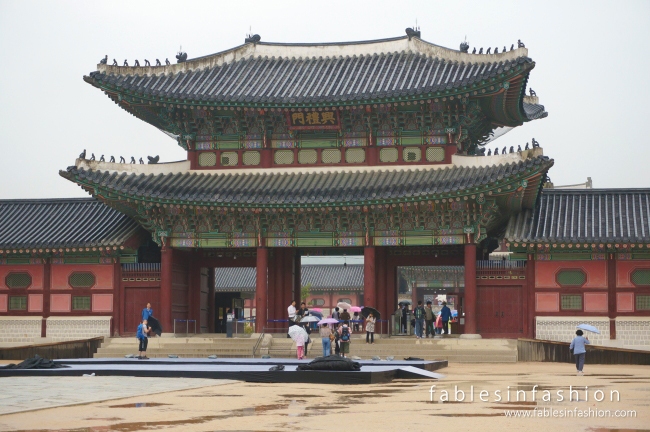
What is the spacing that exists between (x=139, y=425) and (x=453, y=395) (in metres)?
7.52

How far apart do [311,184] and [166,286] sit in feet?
22.8

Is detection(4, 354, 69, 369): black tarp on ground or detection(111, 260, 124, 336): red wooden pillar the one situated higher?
detection(111, 260, 124, 336): red wooden pillar

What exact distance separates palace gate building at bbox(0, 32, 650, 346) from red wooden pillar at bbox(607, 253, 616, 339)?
0.16 ft

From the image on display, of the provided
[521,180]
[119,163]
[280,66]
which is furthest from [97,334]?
[521,180]

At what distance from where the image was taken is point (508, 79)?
3647 centimetres

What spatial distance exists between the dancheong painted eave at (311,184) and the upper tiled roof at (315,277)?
3264cm

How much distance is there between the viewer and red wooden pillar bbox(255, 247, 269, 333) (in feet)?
128

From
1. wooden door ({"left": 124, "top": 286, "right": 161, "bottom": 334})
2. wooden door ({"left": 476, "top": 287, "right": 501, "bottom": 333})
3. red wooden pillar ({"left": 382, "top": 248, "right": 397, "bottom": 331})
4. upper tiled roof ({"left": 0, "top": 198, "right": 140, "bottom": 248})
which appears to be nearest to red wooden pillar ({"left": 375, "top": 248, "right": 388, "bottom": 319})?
red wooden pillar ({"left": 382, "top": 248, "right": 397, "bottom": 331})

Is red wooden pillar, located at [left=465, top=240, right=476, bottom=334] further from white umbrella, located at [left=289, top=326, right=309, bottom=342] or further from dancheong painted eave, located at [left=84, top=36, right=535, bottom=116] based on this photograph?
white umbrella, located at [left=289, top=326, right=309, bottom=342]

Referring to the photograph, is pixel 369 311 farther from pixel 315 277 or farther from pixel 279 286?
pixel 315 277

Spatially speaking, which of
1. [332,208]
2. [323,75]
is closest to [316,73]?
[323,75]

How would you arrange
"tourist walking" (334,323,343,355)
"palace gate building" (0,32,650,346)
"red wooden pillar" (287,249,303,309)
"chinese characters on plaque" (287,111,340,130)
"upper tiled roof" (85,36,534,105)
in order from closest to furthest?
"tourist walking" (334,323,343,355)
"palace gate building" (0,32,650,346)
"upper tiled roof" (85,36,534,105)
"chinese characters on plaque" (287,111,340,130)
"red wooden pillar" (287,249,303,309)

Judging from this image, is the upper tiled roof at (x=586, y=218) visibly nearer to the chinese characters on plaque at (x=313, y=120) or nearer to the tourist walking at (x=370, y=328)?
the tourist walking at (x=370, y=328)

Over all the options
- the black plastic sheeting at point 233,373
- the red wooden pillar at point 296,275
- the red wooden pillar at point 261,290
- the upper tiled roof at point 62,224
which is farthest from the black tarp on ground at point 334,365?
the red wooden pillar at point 296,275
